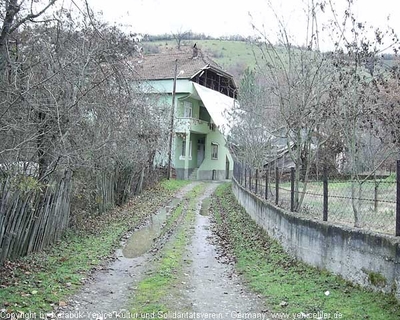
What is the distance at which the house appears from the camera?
1363 inches

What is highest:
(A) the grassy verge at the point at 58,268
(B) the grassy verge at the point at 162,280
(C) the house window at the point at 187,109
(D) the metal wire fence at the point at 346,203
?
(C) the house window at the point at 187,109

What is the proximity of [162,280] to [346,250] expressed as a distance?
9.95ft

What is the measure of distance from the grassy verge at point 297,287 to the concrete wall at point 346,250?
0.49ft

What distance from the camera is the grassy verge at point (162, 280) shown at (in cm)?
629

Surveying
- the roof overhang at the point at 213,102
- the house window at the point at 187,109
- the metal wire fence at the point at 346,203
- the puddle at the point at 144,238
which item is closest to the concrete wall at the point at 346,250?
the metal wire fence at the point at 346,203

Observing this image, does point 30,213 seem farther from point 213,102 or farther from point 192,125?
point 213,102

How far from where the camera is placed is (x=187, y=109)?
120 feet

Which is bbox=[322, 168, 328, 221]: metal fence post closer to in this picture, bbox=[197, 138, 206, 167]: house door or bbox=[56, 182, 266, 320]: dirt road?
bbox=[56, 182, 266, 320]: dirt road

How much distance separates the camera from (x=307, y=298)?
6.45 metres

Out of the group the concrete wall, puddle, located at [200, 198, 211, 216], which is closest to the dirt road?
the concrete wall

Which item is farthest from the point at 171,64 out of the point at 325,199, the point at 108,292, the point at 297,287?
the point at 297,287

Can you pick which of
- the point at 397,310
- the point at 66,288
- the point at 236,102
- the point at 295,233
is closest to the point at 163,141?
the point at 236,102

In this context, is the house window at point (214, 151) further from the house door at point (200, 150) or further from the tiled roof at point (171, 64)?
the tiled roof at point (171, 64)

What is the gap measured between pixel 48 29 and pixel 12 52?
1.15m
